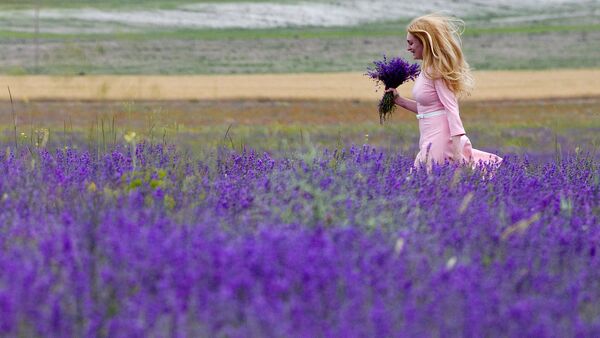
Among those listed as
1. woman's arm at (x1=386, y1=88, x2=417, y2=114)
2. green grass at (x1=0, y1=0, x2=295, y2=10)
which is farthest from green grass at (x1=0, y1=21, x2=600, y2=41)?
woman's arm at (x1=386, y1=88, x2=417, y2=114)

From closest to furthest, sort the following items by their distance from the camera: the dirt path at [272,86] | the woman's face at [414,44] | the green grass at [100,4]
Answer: the woman's face at [414,44] < the dirt path at [272,86] < the green grass at [100,4]

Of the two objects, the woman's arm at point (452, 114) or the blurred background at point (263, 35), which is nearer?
the woman's arm at point (452, 114)

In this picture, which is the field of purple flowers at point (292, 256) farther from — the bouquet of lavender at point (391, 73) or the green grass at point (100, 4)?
the green grass at point (100, 4)

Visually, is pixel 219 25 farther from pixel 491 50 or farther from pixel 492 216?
pixel 492 216

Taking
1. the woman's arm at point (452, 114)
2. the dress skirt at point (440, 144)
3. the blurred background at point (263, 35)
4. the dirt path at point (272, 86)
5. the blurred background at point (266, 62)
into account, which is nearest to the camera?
the dress skirt at point (440, 144)

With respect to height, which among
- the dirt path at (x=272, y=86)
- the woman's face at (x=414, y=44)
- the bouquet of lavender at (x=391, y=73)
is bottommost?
the dirt path at (x=272, y=86)

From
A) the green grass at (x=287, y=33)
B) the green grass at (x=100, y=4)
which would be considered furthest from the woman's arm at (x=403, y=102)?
the green grass at (x=100, y=4)

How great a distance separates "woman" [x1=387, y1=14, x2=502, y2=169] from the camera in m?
6.46

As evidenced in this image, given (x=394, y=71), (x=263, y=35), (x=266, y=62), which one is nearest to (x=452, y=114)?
(x=394, y=71)

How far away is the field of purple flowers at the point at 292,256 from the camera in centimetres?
264

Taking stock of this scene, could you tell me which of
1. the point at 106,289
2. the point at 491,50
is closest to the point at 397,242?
the point at 106,289

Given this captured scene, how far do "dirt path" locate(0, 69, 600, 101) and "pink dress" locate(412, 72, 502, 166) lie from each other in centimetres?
1250

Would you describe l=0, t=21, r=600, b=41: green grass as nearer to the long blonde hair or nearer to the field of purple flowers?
the long blonde hair

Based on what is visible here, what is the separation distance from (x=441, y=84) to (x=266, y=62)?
83.2ft
